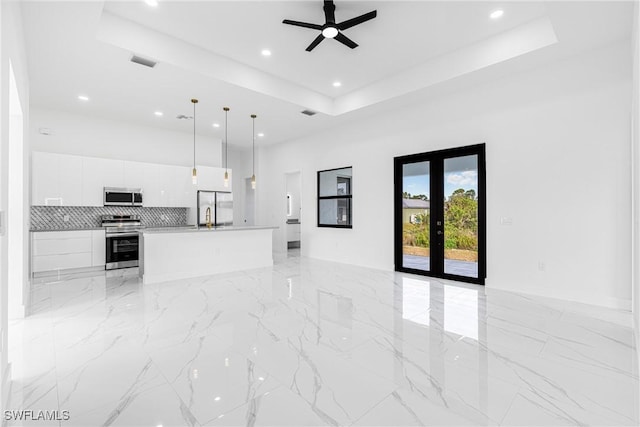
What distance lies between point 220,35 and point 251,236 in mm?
3484

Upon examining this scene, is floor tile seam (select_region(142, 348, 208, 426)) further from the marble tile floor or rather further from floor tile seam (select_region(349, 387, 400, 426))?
floor tile seam (select_region(349, 387, 400, 426))

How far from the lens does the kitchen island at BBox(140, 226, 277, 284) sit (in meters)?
5.05

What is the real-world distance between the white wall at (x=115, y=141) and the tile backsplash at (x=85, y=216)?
1.04 meters

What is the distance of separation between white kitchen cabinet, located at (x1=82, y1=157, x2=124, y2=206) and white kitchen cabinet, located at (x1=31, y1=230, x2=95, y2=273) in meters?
0.64

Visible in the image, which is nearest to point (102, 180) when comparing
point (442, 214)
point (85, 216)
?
point (85, 216)

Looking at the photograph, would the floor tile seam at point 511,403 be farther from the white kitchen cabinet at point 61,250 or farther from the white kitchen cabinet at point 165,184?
the white kitchen cabinet at point 165,184

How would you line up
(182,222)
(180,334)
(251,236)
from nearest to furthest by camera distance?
(180,334), (251,236), (182,222)

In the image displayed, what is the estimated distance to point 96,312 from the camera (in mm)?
3527

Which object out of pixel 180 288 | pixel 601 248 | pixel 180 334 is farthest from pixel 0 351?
pixel 601 248

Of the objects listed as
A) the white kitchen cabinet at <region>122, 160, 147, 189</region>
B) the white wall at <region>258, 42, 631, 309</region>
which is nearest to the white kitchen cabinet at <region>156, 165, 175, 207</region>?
the white kitchen cabinet at <region>122, 160, 147, 189</region>

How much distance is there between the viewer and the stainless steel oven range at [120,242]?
591 cm

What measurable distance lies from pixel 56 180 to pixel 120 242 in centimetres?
A: 145

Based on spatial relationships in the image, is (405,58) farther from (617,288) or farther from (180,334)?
(180,334)

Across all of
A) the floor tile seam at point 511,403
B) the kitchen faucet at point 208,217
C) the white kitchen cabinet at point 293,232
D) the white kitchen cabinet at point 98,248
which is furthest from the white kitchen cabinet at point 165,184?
the floor tile seam at point 511,403
